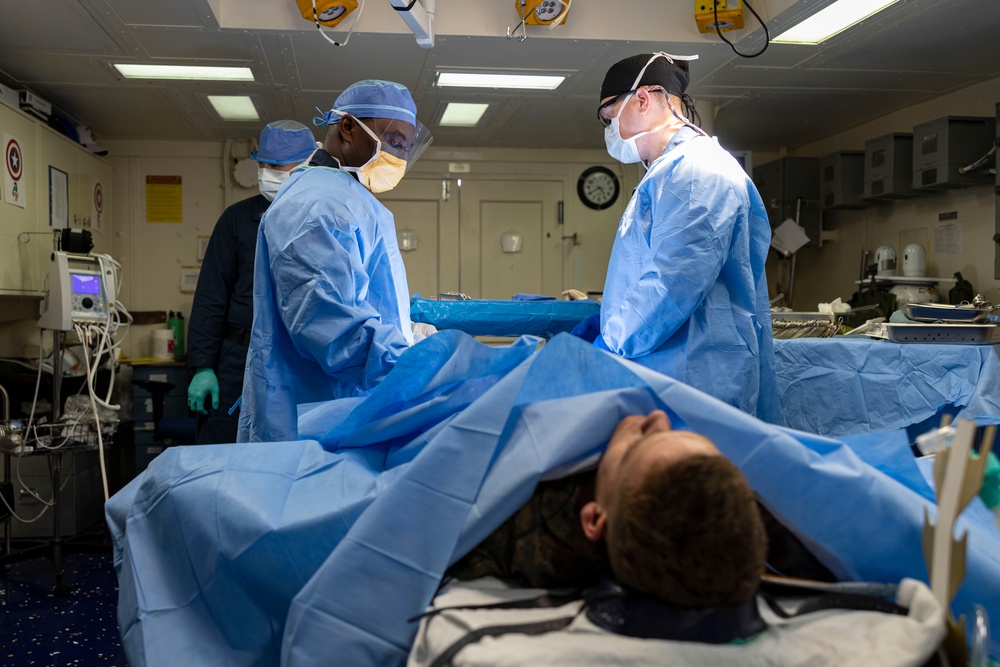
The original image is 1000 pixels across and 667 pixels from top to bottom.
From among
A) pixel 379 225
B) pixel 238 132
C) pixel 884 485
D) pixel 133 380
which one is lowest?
pixel 133 380

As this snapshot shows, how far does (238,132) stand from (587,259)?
8.68 ft

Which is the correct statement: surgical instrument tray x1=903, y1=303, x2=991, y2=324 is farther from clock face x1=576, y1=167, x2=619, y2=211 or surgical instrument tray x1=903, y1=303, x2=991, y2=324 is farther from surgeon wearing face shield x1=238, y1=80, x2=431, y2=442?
clock face x1=576, y1=167, x2=619, y2=211

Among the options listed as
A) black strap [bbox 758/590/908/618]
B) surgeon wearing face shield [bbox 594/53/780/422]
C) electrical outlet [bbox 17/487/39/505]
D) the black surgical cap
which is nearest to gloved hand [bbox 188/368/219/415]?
electrical outlet [bbox 17/487/39/505]

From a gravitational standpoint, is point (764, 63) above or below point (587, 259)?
above

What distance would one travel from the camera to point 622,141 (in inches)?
98.7

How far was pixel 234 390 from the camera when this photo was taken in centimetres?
363

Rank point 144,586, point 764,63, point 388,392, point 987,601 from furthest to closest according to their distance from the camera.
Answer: point 764,63 → point 388,392 → point 144,586 → point 987,601

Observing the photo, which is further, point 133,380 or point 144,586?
point 133,380

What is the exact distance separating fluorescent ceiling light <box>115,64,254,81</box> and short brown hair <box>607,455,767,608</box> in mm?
3912

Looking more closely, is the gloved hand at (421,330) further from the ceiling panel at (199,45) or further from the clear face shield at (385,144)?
the ceiling panel at (199,45)

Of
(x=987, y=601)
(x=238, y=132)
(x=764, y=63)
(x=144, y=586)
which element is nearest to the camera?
(x=987, y=601)

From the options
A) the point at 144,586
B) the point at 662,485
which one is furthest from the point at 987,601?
the point at 144,586

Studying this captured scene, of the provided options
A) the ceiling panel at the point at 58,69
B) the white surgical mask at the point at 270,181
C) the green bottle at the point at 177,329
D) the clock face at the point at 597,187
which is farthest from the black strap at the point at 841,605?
the clock face at the point at 597,187

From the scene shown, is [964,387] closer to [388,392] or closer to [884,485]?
[884,485]
